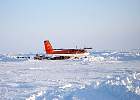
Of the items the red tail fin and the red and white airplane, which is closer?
the red and white airplane

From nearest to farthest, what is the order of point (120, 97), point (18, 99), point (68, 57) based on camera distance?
point (120, 97) → point (18, 99) → point (68, 57)

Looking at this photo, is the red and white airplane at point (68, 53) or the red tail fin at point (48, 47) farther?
the red tail fin at point (48, 47)

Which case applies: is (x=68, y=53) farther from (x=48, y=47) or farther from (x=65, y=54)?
(x=48, y=47)

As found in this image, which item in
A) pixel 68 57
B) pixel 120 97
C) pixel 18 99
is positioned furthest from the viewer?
pixel 68 57

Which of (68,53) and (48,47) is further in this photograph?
(48,47)

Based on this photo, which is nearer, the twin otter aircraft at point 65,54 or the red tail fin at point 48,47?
the twin otter aircraft at point 65,54

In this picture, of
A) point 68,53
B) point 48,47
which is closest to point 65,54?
point 68,53

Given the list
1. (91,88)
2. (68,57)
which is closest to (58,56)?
(68,57)

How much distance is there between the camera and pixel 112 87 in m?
11.6

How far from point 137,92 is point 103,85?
1.78 meters

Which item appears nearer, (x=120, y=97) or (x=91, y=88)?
(x=120, y=97)

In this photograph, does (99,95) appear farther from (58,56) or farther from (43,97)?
(58,56)

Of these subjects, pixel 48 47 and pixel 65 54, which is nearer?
pixel 65 54

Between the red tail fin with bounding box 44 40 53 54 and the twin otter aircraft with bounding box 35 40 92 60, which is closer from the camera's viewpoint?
the twin otter aircraft with bounding box 35 40 92 60
